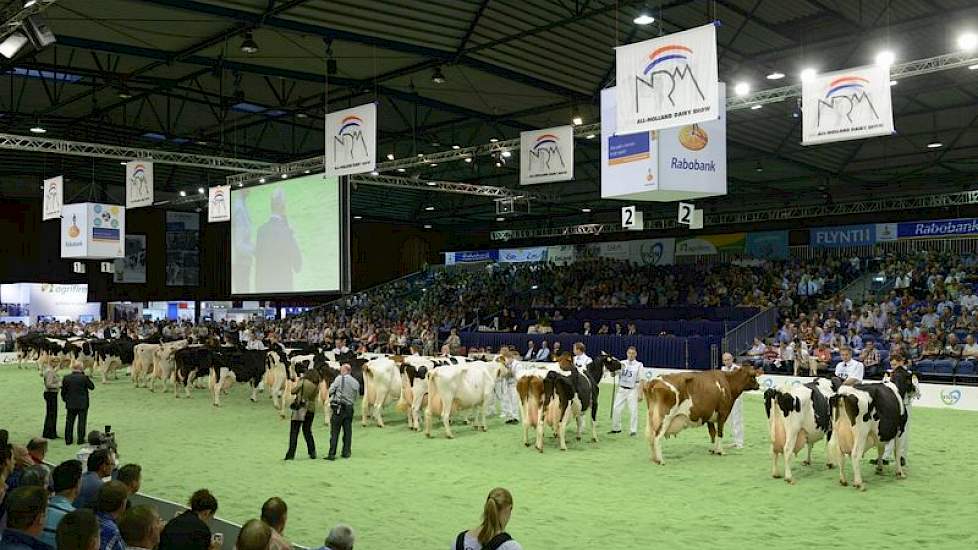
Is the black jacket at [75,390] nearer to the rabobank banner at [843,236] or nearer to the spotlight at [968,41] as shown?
the spotlight at [968,41]

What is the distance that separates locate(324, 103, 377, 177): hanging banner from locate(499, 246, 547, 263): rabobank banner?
27318 millimetres

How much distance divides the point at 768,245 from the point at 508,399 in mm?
24396

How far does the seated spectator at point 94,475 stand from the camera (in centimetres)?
560

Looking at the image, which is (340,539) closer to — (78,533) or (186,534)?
(186,534)

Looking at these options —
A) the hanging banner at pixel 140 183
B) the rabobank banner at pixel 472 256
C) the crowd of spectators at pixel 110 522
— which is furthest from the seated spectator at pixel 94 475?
the rabobank banner at pixel 472 256

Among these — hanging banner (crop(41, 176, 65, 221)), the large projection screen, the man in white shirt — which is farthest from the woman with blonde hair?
hanging banner (crop(41, 176, 65, 221))

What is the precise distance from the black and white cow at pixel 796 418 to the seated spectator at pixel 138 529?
7.59 metres

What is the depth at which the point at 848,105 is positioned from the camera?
13492 millimetres

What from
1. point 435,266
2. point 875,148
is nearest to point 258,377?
point 875,148

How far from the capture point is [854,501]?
871cm

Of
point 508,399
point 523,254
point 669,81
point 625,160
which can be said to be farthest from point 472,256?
point 669,81

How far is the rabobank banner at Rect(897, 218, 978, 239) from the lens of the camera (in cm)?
3059

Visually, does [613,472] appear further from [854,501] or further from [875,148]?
[875,148]

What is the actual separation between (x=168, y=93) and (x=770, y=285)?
66.4 feet
